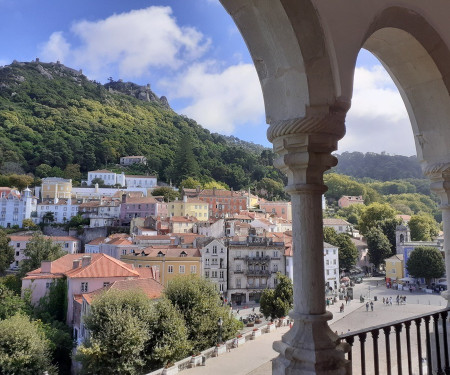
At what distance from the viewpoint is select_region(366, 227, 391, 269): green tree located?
33.2 m

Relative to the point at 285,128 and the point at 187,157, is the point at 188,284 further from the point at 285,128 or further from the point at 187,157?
the point at 187,157

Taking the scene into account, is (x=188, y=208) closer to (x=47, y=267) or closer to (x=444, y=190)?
(x=47, y=267)

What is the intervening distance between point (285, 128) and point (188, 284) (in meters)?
13.2

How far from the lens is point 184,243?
25984 mm

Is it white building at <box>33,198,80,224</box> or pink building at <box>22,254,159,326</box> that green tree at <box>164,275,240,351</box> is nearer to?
pink building at <box>22,254,159,326</box>

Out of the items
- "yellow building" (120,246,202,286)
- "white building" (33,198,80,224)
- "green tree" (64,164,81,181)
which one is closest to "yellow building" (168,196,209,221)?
"white building" (33,198,80,224)

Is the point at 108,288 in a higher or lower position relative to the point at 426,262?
lower

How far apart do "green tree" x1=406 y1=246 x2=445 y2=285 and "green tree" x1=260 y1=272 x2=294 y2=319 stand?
469 inches

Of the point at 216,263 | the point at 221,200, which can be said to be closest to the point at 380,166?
the point at 221,200

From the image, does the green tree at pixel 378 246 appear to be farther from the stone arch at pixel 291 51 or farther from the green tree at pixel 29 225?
the stone arch at pixel 291 51

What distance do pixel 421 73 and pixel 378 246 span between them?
109 ft

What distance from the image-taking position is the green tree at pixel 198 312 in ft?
45.0

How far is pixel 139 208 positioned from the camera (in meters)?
39.7

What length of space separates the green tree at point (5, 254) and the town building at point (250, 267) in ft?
57.5
